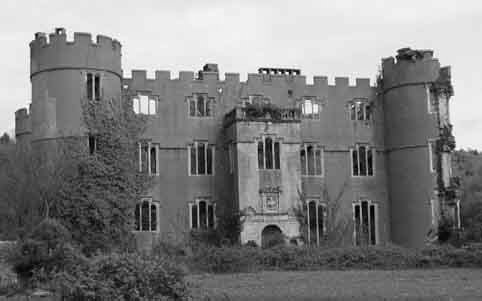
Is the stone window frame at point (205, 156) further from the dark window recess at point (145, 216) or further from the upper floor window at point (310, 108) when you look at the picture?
the upper floor window at point (310, 108)

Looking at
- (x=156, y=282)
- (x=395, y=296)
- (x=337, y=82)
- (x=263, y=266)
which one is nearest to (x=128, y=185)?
(x=263, y=266)

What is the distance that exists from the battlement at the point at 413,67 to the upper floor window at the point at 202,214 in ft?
43.2

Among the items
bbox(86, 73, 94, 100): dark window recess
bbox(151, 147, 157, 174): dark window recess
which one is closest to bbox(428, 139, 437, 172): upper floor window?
bbox(151, 147, 157, 174): dark window recess

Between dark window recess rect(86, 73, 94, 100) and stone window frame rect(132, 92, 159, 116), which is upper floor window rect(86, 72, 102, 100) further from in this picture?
stone window frame rect(132, 92, 159, 116)

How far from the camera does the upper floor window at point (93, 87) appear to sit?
40.0 meters

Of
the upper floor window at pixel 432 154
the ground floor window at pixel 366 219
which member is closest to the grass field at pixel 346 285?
the ground floor window at pixel 366 219

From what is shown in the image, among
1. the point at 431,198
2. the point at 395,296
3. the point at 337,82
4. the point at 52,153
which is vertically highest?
the point at 337,82

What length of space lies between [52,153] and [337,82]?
17.8 metres

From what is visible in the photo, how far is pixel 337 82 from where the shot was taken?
1848 inches

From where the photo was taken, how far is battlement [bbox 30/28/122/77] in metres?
39.9

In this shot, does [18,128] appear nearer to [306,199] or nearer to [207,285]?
[306,199]

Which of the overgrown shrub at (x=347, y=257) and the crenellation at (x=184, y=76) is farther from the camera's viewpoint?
the crenellation at (x=184, y=76)

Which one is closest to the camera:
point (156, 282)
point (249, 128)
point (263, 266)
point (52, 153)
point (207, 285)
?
point (156, 282)

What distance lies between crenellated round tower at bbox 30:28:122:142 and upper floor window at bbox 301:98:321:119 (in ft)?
37.1
